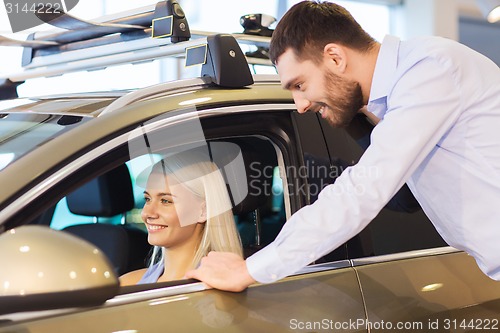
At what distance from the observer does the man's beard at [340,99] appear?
1.90 metres

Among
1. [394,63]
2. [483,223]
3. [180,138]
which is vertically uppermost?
[394,63]

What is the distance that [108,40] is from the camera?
2.45 m

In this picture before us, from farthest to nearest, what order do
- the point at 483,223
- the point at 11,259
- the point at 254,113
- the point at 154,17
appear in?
the point at 154,17 < the point at 254,113 < the point at 483,223 < the point at 11,259

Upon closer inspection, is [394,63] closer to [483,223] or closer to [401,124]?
[401,124]

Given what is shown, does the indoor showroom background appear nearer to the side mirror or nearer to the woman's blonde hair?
the woman's blonde hair

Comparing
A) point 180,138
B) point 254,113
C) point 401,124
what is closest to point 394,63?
point 401,124

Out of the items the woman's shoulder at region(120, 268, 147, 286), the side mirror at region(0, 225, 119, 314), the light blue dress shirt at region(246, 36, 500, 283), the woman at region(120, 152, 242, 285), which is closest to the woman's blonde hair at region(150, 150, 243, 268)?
the woman at region(120, 152, 242, 285)

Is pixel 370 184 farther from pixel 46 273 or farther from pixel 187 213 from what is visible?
pixel 46 273

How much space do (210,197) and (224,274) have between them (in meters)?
0.36

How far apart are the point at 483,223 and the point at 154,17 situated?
42.8 inches

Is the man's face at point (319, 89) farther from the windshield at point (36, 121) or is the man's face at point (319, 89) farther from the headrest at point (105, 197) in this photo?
the headrest at point (105, 197)

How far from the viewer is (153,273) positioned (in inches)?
85.4

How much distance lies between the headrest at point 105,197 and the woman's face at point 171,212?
36cm

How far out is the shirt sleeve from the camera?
169cm
